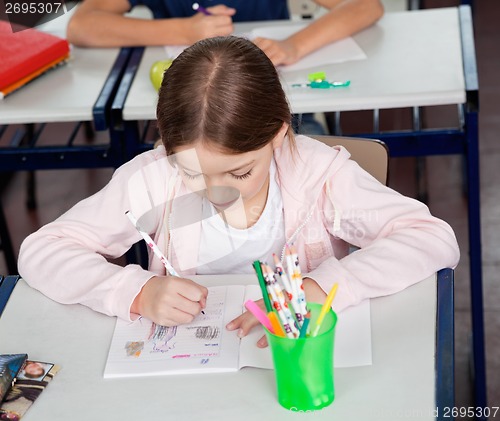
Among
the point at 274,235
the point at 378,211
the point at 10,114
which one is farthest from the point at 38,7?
the point at 378,211

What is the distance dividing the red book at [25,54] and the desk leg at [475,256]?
1107mm

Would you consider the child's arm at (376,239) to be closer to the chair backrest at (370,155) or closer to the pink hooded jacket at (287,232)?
the pink hooded jacket at (287,232)

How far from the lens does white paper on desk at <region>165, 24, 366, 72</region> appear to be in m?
2.43

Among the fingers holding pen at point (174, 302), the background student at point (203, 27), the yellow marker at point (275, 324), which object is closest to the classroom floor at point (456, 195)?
the background student at point (203, 27)

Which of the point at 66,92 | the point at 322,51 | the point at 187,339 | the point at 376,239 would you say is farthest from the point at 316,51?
the point at 187,339

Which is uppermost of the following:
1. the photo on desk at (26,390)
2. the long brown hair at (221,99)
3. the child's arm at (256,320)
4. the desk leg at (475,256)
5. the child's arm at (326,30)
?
the long brown hair at (221,99)

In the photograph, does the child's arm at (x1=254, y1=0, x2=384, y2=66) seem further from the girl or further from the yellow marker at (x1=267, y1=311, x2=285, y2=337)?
the yellow marker at (x1=267, y1=311, x2=285, y2=337)

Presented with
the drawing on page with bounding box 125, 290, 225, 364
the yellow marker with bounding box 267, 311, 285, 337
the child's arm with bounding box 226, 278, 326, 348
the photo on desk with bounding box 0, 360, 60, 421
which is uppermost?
the yellow marker with bounding box 267, 311, 285, 337

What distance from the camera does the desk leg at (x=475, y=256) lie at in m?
2.18

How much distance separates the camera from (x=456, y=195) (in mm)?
3324

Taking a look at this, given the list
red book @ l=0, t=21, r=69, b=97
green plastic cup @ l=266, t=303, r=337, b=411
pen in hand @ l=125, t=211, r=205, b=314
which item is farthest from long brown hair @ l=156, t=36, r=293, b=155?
red book @ l=0, t=21, r=69, b=97

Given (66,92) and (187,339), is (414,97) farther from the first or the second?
(187,339)

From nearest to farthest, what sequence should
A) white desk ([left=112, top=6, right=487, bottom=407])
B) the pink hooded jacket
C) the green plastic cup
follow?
the green plastic cup → the pink hooded jacket → white desk ([left=112, top=6, right=487, bottom=407])

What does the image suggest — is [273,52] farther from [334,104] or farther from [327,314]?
[327,314]
